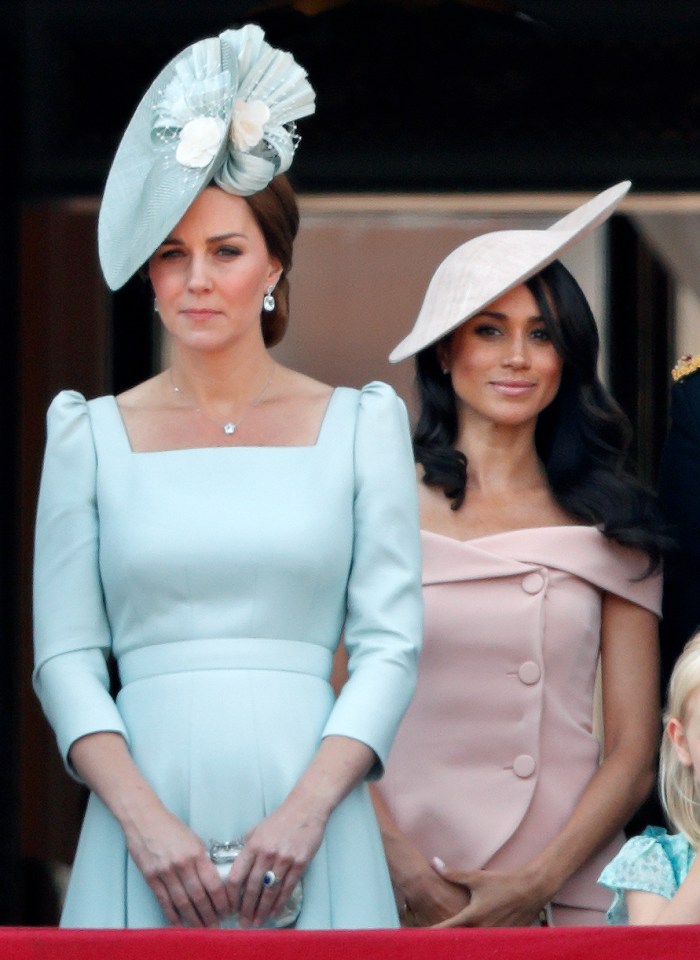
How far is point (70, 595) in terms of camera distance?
317 centimetres

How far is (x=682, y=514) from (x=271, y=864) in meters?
1.15

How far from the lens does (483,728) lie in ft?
12.1

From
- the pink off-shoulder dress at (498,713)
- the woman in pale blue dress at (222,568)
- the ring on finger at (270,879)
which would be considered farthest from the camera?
the pink off-shoulder dress at (498,713)

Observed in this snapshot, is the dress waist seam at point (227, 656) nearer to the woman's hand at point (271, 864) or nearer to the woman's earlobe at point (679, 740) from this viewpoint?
the woman's hand at point (271, 864)

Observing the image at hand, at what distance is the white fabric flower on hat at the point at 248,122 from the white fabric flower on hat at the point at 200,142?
2cm

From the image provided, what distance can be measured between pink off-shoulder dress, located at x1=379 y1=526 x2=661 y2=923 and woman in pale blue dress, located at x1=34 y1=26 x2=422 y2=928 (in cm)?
50

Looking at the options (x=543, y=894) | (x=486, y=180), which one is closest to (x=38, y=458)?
(x=486, y=180)

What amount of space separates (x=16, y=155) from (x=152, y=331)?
1.76 ft

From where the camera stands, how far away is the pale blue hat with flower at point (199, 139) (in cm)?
324

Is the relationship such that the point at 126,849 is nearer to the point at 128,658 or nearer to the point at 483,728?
the point at 128,658

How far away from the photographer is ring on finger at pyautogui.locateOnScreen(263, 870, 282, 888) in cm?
295

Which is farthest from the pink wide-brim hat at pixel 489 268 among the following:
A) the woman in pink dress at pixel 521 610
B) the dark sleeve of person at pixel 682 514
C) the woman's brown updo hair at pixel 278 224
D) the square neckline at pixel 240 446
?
the square neckline at pixel 240 446

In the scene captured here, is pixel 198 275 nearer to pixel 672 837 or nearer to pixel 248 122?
pixel 248 122

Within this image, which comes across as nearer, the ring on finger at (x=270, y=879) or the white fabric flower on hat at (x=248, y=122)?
the ring on finger at (x=270, y=879)
